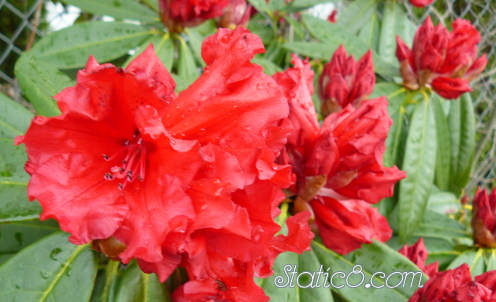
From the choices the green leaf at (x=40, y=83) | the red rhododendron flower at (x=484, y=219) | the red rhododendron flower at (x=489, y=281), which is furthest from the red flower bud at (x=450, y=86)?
the green leaf at (x=40, y=83)

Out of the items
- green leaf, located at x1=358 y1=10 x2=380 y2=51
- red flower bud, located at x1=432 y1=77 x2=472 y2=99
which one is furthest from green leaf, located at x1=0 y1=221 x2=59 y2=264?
green leaf, located at x1=358 y1=10 x2=380 y2=51

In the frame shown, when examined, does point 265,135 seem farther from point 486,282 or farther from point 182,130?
point 486,282

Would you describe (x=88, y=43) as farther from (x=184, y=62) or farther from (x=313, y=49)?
(x=313, y=49)

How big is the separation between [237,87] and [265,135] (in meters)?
0.06

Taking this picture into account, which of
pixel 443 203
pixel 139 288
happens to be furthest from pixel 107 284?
pixel 443 203

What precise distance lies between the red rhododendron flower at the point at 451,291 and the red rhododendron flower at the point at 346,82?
0.43m

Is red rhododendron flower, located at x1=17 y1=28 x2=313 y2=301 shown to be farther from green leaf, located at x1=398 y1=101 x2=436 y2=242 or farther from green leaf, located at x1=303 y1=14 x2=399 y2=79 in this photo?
green leaf, located at x1=303 y1=14 x2=399 y2=79

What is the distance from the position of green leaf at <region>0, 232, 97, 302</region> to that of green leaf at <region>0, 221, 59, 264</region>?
0.09m

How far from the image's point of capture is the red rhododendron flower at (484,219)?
1.19 m

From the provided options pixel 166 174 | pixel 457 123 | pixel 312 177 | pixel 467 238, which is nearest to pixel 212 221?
pixel 166 174

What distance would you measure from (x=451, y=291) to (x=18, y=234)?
2.26 feet

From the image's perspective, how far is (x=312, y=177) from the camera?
2.16 ft

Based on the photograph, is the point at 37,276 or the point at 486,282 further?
the point at 486,282

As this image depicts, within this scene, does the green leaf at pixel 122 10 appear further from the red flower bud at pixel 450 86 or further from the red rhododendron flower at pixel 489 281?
the red rhododendron flower at pixel 489 281
